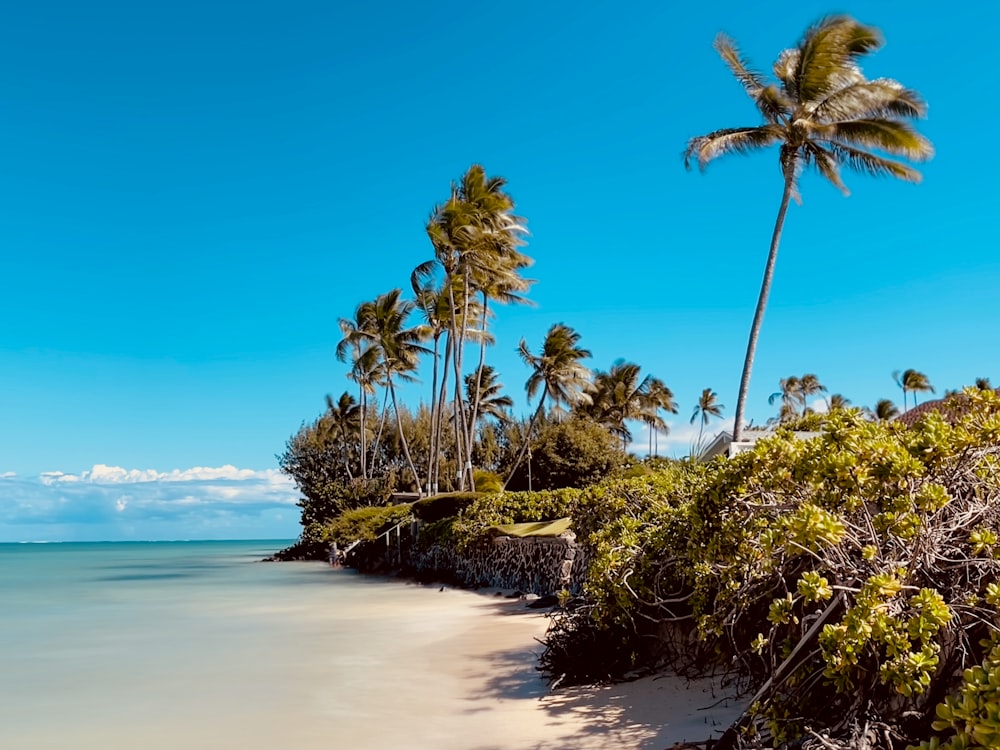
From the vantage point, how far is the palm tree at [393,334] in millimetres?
36062

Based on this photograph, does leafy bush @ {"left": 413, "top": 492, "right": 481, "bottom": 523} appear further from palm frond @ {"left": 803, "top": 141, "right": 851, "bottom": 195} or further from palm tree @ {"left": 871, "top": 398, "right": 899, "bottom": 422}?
palm tree @ {"left": 871, "top": 398, "right": 899, "bottom": 422}

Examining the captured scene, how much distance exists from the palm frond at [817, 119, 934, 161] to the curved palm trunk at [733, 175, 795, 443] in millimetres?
1433

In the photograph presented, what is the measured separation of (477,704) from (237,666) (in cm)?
431

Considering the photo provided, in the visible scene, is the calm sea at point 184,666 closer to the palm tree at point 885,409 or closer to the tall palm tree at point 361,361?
the tall palm tree at point 361,361

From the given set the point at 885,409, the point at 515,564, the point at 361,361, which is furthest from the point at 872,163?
the point at 885,409

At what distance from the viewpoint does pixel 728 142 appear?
20.3 metres

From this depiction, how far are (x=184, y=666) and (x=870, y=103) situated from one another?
18630 millimetres

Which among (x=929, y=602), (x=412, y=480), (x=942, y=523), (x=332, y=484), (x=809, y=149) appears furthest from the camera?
(x=412, y=480)

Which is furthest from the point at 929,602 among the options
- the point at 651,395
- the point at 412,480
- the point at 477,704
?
the point at 651,395

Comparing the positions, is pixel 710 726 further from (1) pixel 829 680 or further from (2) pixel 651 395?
(2) pixel 651 395

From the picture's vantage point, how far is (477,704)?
749 centimetres

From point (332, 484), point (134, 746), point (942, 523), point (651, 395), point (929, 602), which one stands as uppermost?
point (651, 395)

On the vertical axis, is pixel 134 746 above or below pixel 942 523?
below

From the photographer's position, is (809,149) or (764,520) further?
(809,149)
